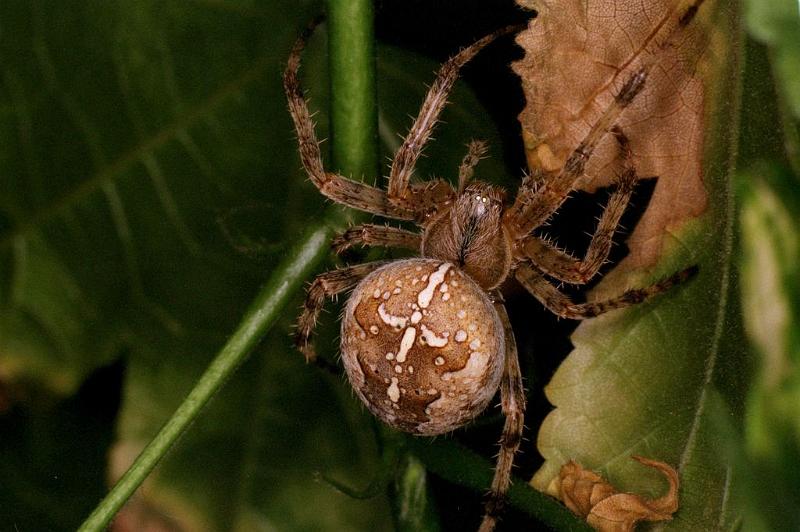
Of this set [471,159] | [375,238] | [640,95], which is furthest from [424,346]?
[640,95]

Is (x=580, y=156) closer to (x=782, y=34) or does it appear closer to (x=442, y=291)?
(x=442, y=291)

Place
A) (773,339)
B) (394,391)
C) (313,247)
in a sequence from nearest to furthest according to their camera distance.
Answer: (773,339) < (313,247) < (394,391)

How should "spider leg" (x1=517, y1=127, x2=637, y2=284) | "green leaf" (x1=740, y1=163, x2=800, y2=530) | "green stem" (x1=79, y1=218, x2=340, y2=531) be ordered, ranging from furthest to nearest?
"spider leg" (x1=517, y1=127, x2=637, y2=284) < "green stem" (x1=79, y1=218, x2=340, y2=531) < "green leaf" (x1=740, y1=163, x2=800, y2=530)

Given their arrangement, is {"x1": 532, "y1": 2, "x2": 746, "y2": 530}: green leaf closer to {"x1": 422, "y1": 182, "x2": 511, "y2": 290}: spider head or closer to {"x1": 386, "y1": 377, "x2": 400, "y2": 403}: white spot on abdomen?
{"x1": 386, "y1": 377, "x2": 400, "y2": 403}: white spot on abdomen

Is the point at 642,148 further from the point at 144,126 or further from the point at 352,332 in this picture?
the point at 144,126

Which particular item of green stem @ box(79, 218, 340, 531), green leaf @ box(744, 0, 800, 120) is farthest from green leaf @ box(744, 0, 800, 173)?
green stem @ box(79, 218, 340, 531)

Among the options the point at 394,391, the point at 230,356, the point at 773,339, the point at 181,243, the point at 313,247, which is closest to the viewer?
the point at 773,339
